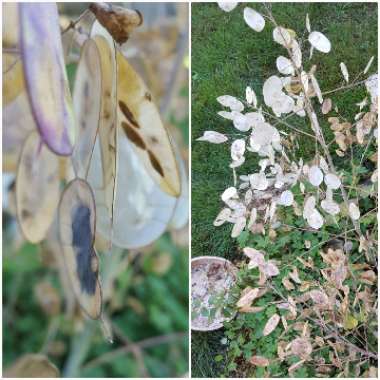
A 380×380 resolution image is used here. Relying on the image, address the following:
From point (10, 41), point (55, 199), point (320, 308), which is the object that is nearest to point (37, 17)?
point (10, 41)

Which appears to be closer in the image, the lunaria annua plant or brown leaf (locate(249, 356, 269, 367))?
the lunaria annua plant

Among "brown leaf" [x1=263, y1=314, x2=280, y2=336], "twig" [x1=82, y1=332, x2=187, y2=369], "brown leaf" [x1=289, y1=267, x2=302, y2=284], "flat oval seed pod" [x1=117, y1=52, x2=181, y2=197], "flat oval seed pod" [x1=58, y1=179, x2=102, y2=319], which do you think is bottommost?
"twig" [x1=82, y1=332, x2=187, y2=369]

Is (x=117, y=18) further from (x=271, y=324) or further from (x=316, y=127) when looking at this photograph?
(x=271, y=324)

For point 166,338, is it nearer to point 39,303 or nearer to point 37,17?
point 39,303

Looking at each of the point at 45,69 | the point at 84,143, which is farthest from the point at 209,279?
the point at 45,69

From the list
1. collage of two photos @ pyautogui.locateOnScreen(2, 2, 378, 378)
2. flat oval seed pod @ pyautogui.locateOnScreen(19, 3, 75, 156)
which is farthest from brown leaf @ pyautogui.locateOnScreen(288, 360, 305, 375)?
flat oval seed pod @ pyautogui.locateOnScreen(19, 3, 75, 156)

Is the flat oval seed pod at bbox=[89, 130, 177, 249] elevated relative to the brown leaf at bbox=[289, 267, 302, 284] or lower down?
elevated

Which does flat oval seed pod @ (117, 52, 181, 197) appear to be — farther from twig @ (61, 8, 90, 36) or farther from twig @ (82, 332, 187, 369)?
twig @ (82, 332, 187, 369)
